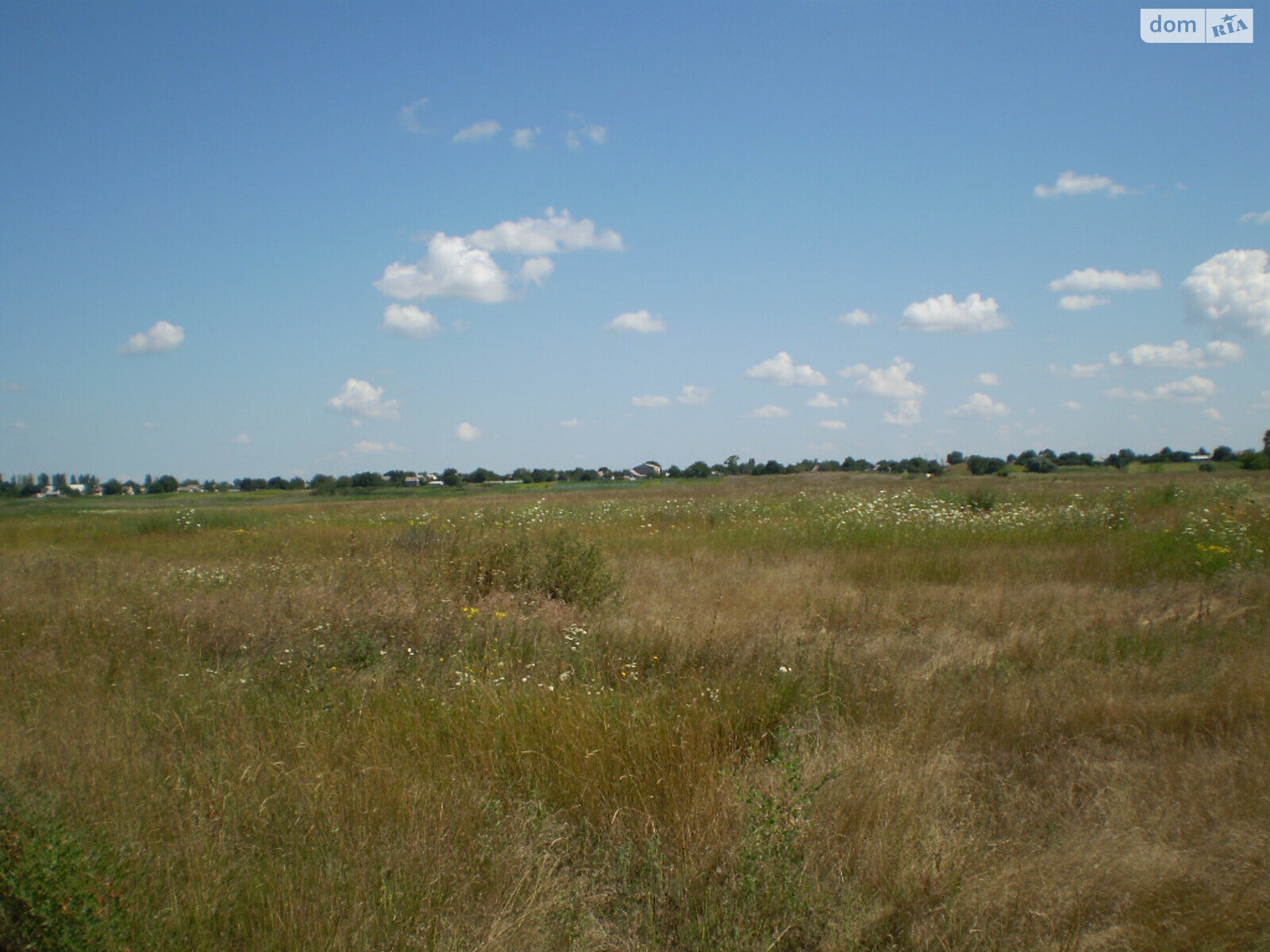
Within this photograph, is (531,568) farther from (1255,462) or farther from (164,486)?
(164,486)

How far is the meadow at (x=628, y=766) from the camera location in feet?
9.41

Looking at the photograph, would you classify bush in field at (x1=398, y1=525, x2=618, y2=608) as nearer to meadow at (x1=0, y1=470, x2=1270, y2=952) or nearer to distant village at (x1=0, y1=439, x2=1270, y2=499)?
meadow at (x1=0, y1=470, x2=1270, y2=952)

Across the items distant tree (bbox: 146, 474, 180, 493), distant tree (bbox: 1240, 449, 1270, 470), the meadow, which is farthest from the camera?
distant tree (bbox: 146, 474, 180, 493)

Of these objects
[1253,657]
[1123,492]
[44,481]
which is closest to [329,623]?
[1253,657]

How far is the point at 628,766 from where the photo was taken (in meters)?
3.97

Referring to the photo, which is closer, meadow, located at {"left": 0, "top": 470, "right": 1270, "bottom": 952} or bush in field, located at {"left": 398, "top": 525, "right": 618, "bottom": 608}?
meadow, located at {"left": 0, "top": 470, "right": 1270, "bottom": 952}

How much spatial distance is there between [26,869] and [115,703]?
9.20ft

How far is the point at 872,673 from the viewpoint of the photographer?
561 cm

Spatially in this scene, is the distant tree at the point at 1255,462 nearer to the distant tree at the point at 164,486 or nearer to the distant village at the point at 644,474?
the distant village at the point at 644,474

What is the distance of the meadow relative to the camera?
287 centimetres

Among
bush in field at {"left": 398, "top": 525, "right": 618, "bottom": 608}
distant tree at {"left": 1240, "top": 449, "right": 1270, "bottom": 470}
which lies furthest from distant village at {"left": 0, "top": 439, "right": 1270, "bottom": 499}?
bush in field at {"left": 398, "top": 525, "right": 618, "bottom": 608}

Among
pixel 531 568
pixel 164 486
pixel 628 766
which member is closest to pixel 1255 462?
pixel 531 568

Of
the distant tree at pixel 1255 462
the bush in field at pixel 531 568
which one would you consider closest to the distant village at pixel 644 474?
the distant tree at pixel 1255 462

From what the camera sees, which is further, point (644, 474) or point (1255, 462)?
point (644, 474)
